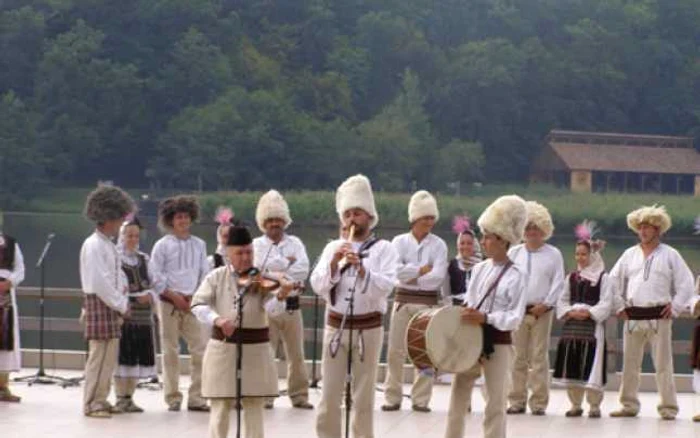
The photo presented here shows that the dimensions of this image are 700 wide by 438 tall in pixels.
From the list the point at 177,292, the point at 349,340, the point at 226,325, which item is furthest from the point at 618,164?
the point at 226,325

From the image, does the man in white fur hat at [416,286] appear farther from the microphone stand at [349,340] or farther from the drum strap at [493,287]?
the drum strap at [493,287]

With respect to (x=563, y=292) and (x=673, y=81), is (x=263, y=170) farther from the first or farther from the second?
(x=563, y=292)

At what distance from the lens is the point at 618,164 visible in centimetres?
6844

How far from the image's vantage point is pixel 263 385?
923 centimetres

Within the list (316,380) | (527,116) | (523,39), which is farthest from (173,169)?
(316,380)

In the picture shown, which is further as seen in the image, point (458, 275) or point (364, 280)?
point (458, 275)

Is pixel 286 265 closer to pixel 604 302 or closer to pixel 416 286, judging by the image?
pixel 416 286

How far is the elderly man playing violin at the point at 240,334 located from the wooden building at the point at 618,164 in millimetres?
59061

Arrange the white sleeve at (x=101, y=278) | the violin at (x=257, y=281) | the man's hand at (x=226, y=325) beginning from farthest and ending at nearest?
the white sleeve at (x=101, y=278) < the violin at (x=257, y=281) < the man's hand at (x=226, y=325)

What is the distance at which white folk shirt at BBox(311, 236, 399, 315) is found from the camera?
966 cm

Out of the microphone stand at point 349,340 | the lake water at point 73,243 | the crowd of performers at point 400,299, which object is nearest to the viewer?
the microphone stand at point 349,340

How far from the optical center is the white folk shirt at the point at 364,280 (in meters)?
9.66

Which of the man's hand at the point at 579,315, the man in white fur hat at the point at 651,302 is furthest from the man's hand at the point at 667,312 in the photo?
the man's hand at the point at 579,315

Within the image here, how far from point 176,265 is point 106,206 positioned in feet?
2.99
